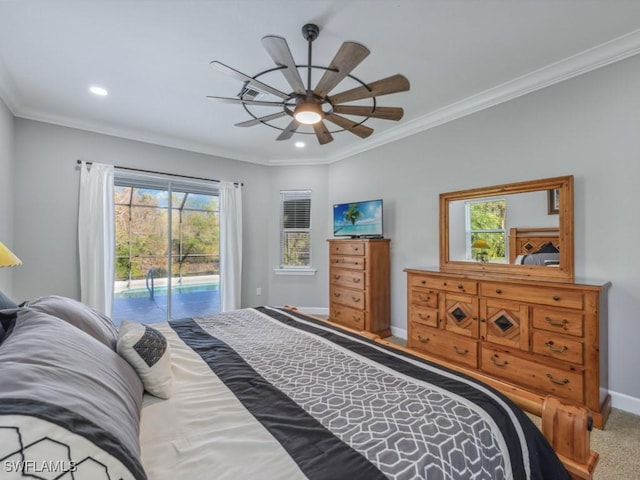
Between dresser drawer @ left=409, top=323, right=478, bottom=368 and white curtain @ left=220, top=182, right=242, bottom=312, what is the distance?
9.04ft

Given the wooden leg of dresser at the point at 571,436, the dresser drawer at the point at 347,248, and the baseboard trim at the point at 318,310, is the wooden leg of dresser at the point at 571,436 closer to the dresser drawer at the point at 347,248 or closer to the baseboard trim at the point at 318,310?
the dresser drawer at the point at 347,248

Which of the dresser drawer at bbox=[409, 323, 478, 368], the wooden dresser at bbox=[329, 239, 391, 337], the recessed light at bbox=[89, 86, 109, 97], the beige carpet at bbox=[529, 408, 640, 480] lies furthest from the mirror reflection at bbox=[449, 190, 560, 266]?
the recessed light at bbox=[89, 86, 109, 97]

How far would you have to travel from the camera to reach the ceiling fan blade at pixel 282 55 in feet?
5.10

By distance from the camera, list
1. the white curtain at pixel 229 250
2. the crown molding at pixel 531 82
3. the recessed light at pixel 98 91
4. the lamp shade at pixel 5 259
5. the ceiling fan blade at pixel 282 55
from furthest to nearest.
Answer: the white curtain at pixel 229 250
the recessed light at pixel 98 91
the crown molding at pixel 531 82
the lamp shade at pixel 5 259
the ceiling fan blade at pixel 282 55

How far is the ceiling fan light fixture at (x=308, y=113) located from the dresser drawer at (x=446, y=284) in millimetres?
1998

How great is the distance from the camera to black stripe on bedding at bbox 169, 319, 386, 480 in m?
0.82

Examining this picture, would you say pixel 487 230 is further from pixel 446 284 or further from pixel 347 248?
pixel 347 248

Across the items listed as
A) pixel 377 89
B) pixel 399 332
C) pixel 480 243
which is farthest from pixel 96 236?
pixel 480 243

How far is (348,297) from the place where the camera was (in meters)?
4.15

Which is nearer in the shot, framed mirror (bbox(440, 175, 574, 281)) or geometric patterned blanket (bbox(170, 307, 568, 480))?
geometric patterned blanket (bbox(170, 307, 568, 480))

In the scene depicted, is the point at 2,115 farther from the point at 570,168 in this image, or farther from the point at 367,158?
the point at 570,168

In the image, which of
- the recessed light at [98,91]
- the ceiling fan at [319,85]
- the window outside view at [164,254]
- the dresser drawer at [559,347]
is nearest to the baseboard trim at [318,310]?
the window outside view at [164,254]

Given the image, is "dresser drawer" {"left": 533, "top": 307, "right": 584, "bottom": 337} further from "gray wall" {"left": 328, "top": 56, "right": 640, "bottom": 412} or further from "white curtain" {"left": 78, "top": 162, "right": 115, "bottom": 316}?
"white curtain" {"left": 78, "top": 162, "right": 115, "bottom": 316}

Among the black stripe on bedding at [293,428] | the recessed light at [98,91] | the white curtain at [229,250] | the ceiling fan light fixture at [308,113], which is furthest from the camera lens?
the white curtain at [229,250]
